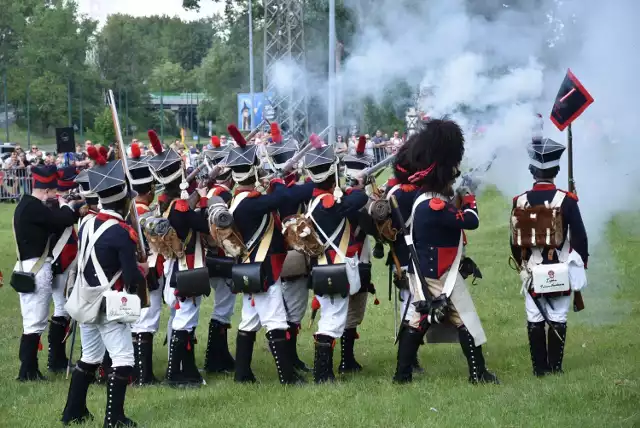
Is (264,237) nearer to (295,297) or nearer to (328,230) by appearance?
(328,230)

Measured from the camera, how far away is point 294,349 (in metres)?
10.8

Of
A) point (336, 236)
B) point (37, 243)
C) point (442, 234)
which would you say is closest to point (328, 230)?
point (336, 236)

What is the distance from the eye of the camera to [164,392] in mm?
9734

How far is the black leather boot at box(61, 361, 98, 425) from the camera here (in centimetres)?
834

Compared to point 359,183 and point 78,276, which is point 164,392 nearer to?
point 78,276

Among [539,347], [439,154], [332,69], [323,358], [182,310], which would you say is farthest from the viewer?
[332,69]

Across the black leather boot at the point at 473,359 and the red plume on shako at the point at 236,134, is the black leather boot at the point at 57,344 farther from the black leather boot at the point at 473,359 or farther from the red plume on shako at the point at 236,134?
the black leather boot at the point at 473,359

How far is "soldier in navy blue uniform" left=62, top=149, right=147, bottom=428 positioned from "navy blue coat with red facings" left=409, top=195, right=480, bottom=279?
2.66 m

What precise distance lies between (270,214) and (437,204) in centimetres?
181

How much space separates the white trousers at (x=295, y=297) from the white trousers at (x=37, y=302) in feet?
8.47

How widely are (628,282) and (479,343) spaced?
20.3 feet

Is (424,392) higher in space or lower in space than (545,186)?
lower

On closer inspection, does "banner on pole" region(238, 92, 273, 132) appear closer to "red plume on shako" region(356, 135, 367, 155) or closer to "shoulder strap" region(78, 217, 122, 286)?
"red plume on shako" region(356, 135, 367, 155)

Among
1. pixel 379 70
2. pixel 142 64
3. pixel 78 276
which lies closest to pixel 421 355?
pixel 78 276
